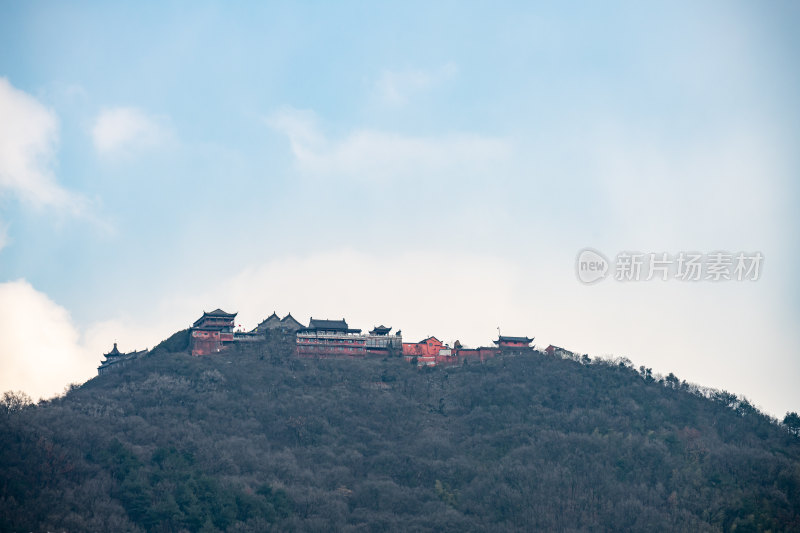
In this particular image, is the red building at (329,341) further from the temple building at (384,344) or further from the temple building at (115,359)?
the temple building at (115,359)

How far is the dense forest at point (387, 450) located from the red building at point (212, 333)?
5.92ft

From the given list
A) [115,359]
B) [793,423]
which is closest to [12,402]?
[115,359]

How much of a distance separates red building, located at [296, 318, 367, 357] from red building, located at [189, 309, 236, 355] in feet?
22.3

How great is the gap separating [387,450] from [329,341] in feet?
53.9

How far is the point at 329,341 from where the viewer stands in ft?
276

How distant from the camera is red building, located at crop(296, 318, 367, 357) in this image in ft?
274

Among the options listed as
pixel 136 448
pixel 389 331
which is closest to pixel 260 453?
pixel 136 448

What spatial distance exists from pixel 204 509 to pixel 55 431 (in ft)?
45.5

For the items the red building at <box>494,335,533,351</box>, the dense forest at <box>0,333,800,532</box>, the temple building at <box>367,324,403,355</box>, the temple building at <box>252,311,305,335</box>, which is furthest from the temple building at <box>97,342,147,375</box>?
the red building at <box>494,335,533,351</box>

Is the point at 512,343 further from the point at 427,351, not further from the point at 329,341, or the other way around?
the point at 329,341

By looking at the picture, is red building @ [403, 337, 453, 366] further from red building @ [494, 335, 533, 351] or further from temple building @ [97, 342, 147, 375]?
temple building @ [97, 342, 147, 375]

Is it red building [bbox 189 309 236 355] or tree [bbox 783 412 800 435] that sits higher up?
red building [bbox 189 309 236 355]

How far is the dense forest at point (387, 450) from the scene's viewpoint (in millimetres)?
59406

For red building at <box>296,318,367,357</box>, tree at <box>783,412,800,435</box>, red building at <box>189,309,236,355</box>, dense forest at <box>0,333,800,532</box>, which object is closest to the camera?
dense forest at <box>0,333,800,532</box>
